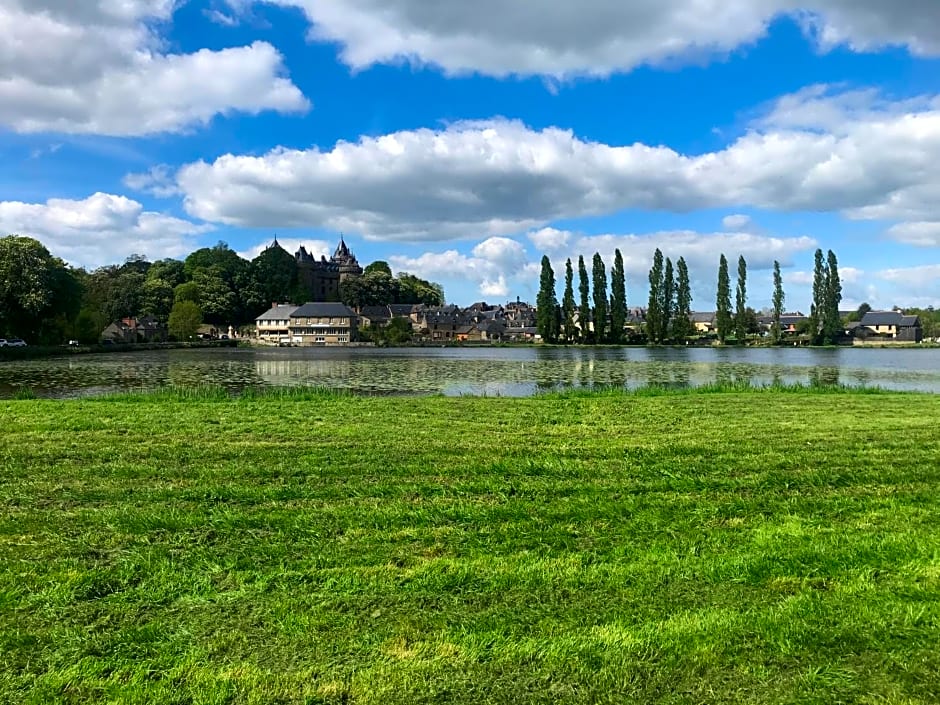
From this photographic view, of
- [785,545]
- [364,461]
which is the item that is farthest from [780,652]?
[364,461]

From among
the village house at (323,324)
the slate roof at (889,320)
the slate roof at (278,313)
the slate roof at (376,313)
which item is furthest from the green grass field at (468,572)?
the slate roof at (376,313)

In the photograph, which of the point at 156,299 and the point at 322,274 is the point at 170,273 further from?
the point at 322,274

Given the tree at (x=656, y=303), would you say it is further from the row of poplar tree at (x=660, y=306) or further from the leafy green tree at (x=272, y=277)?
the leafy green tree at (x=272, y=277)

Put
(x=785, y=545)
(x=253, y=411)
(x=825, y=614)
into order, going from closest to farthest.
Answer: (x=825, y=614) → (x=785, y=545) → (x=253, y=411)

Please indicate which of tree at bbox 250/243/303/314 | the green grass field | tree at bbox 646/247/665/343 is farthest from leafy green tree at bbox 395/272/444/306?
the green grass field

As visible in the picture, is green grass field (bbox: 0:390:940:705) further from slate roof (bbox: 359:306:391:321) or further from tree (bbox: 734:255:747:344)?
slate roof (bbox: 359:306:391:321)

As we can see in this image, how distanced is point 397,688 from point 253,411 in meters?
11.4

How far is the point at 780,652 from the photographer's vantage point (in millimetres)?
3666

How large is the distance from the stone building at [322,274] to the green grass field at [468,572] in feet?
476

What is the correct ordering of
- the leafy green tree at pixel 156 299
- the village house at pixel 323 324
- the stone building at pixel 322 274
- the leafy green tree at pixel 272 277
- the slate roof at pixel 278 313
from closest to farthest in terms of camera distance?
the leafy green tree at pixel 156 299 → the village house at pixel 323 324 → the slate roof at pixel 278 313 → the leafy green tree at pixel 272 277 → the stone building at pixel 322 274

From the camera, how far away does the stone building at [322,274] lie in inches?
6250

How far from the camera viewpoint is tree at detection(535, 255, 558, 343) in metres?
105

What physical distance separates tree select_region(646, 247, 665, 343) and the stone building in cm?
7762

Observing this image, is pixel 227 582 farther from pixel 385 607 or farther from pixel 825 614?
pixel 825 614
